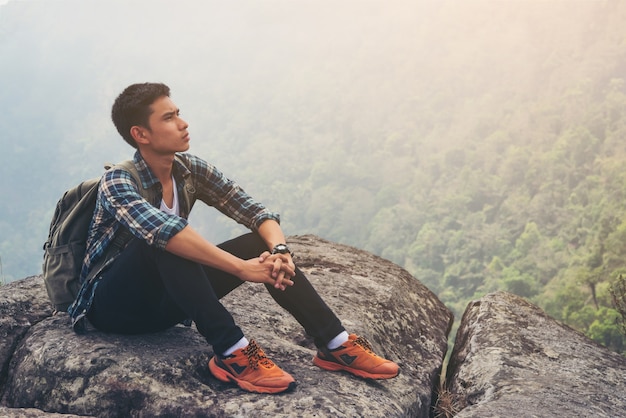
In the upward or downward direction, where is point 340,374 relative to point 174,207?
downward

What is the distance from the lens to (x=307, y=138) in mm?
175750

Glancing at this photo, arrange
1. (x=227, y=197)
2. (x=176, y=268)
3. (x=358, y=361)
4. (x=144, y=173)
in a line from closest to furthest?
(x=176, y=268) → (x=144, y=173) → (x=358, y=361) → (x=227, y=197)

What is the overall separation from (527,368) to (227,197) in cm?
251

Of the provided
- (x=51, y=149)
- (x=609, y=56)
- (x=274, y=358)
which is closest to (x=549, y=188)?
(x=609, y=56)

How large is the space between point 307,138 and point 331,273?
6741 inches

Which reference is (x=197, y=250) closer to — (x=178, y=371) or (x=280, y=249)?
(x=280, y=249)

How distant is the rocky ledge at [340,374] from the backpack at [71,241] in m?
0.30

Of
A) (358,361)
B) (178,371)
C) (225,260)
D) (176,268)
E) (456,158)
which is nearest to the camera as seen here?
(176,268)

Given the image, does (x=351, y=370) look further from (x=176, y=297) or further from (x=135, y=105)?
(x=135, y=105)

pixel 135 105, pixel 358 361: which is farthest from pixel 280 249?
pixel 135 105

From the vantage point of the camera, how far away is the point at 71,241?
362 cm

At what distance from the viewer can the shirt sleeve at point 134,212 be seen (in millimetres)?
3164

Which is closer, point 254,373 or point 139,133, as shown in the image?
point 254,373

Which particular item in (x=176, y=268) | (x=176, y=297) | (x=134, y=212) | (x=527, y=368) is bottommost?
(x=527, y=368)
